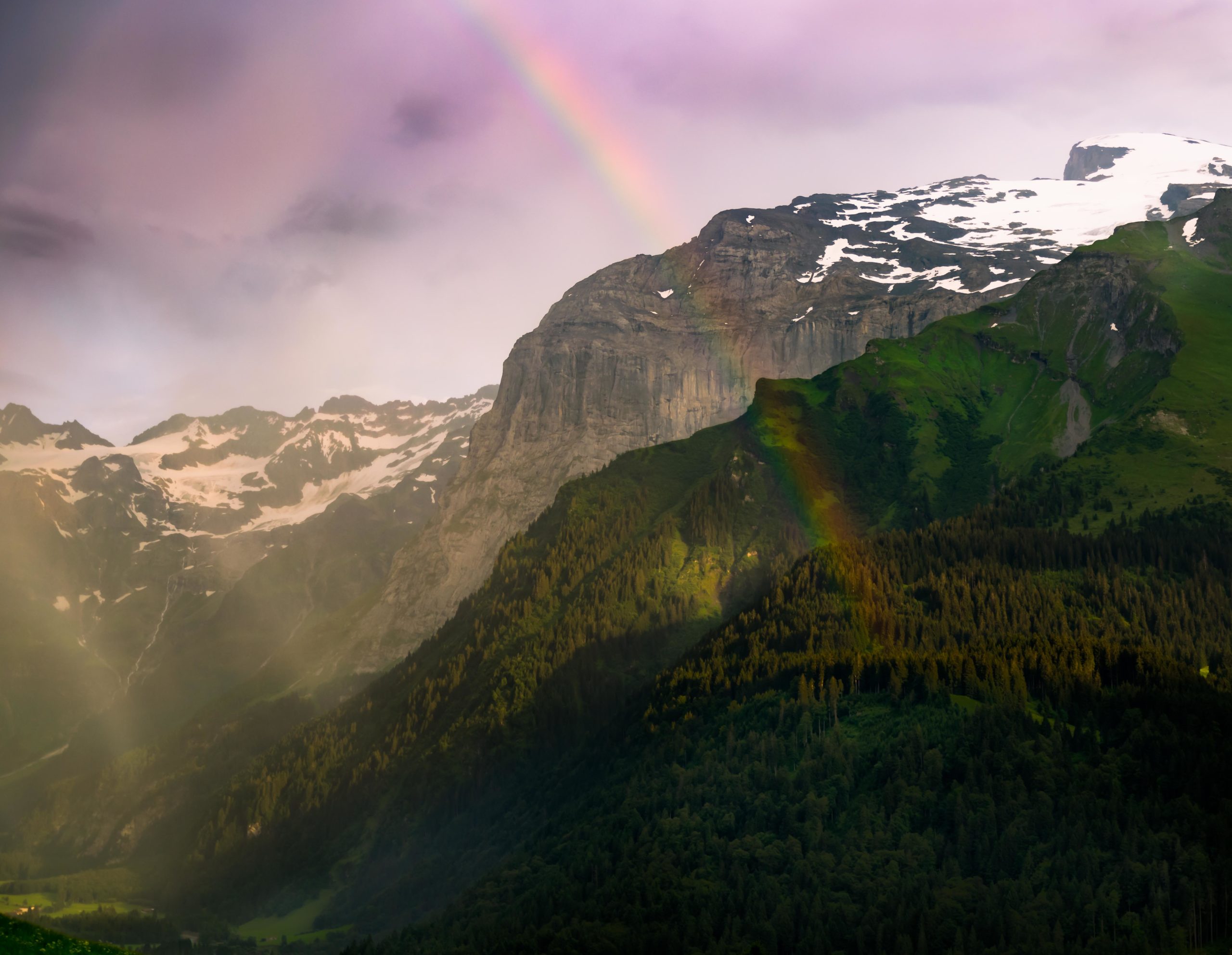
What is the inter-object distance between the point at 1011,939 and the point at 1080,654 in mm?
58216

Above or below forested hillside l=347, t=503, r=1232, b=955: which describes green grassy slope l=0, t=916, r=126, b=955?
above

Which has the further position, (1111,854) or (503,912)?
(503,912)

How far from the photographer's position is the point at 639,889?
162 m

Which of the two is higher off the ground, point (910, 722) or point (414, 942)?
point (910, 722)

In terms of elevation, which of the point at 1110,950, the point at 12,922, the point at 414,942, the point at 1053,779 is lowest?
the point at 414,942

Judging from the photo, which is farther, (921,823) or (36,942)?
(921,823)

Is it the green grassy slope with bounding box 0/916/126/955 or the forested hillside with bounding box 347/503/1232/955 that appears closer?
the green grassy slope with bounding box 0/916/126/955

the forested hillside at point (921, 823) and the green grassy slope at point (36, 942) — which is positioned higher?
the green grassy slope at point (36, 942)

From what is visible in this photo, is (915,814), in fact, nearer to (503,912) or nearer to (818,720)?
(818,720)

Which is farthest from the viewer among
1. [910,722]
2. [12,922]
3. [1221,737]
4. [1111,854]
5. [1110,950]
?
[910,722]

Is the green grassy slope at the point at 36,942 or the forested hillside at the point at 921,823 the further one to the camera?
the forested hillside at the point at 921,823

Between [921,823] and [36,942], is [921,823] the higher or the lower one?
the lower one

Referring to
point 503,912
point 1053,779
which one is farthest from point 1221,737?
point 503,912

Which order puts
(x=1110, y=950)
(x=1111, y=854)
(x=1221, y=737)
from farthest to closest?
1. (x=1221, y=737)
2. (x=1111, y=854)
3. (x=1110, y=950)
